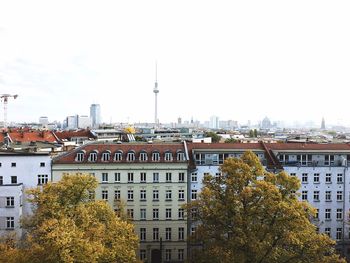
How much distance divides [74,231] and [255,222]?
58.8 feet

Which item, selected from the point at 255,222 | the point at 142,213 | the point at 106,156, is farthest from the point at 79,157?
the point at 255,222

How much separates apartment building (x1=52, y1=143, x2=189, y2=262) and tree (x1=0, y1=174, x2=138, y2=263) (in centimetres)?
1761

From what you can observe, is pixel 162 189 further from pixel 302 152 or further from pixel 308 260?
pixel 308 260

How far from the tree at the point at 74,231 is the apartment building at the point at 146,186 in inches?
693

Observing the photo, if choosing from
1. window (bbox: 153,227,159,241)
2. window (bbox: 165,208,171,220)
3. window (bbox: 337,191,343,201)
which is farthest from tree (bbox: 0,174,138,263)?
window (bbox: 337,191,343,201)

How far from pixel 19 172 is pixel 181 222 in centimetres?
2473

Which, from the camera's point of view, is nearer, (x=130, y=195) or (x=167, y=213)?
(x=130, y=195)

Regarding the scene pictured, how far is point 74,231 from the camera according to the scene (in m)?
37.1

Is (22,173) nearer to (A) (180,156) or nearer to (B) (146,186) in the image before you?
(B) (146,186)

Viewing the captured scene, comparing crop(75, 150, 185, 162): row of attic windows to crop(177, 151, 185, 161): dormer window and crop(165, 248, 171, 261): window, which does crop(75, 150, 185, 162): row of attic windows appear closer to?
crop(177, 151, 185, 161): dormer window

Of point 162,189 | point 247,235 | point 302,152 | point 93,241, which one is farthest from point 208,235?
point 302,152

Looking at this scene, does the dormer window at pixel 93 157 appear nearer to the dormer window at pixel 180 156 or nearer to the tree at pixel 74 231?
the dormer window at pixel 180 156

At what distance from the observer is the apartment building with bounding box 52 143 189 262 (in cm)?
6412

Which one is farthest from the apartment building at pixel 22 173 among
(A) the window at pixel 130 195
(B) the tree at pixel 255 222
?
(B) the tree at pixel 255 222
